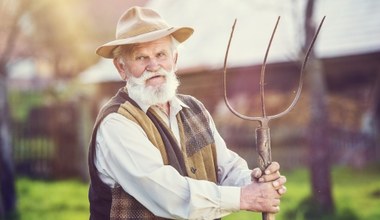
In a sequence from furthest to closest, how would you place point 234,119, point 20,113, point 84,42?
1. point 84,42
2. point 20,113
3. point 234,119

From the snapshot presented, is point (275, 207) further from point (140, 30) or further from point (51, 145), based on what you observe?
point (51, 145)

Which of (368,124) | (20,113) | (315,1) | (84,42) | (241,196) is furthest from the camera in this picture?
(84,42)

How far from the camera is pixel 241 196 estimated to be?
2918 mm

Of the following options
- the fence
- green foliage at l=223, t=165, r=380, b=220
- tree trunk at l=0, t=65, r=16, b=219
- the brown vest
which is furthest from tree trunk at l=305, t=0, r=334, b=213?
the fence

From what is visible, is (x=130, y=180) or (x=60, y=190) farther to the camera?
(x=60, y=190)

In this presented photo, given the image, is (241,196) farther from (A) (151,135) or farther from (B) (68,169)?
(B) (68,169)

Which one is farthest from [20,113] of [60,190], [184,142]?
[184,142]

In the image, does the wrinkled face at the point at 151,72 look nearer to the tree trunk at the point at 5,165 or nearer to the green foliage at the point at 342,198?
the green foliage at the point at 342,198

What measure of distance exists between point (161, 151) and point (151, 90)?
292 millimetres

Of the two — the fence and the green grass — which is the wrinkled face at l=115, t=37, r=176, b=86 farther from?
the fence

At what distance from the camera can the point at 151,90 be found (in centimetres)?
312

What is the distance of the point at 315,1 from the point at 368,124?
3.54 metres

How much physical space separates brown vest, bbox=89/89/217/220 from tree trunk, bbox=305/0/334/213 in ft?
13.0

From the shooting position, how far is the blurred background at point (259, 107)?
7367 mm
